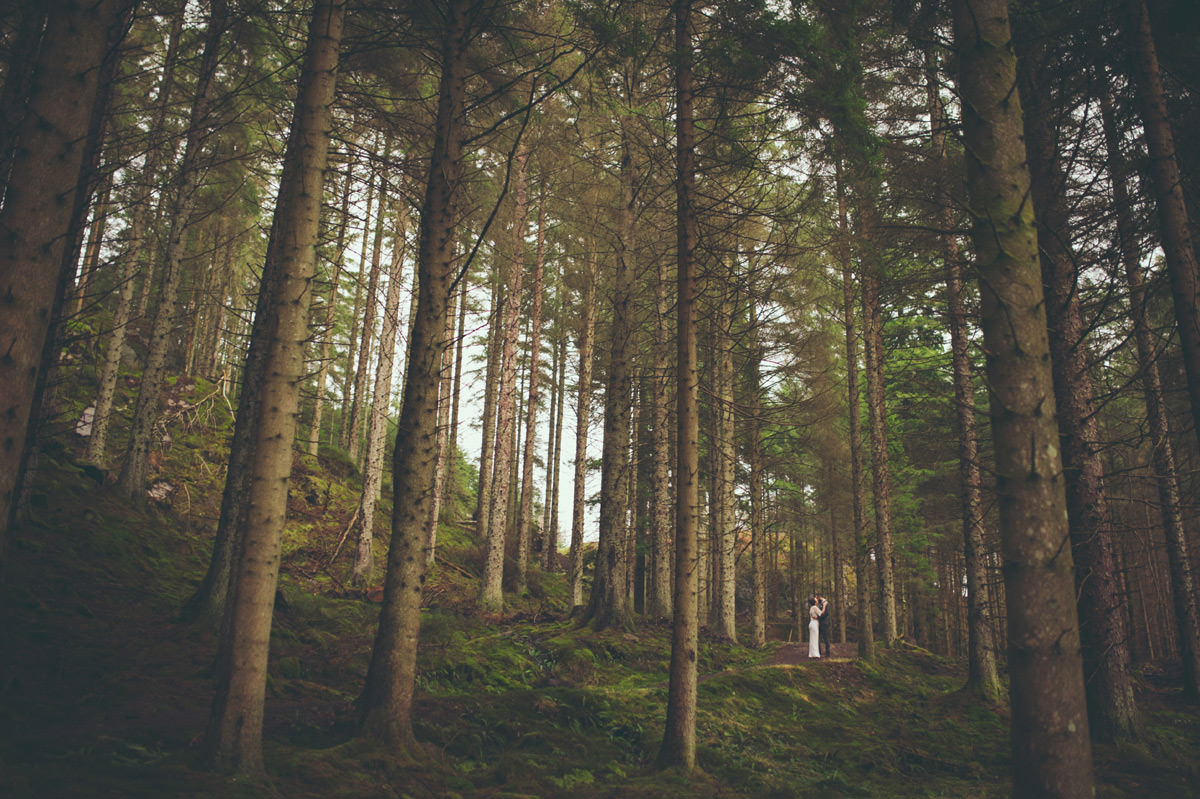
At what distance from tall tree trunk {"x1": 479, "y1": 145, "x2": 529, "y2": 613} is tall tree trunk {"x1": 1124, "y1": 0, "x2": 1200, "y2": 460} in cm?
1126

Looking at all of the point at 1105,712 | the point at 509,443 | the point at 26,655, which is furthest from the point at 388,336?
the point at 1105,712

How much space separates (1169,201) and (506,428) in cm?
1267

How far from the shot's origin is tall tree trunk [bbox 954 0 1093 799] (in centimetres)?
314

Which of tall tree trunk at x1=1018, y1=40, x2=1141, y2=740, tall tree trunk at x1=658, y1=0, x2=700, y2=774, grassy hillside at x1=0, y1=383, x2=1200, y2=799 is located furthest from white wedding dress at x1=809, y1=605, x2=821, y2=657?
tall tree trunk at x1=658, y1=0, x2=700, y2=774

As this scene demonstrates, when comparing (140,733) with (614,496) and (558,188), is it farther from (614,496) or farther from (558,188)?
(558,188)

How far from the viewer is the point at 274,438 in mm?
4531

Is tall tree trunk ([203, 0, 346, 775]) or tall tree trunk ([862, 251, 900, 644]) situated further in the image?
tall tree trunk ([862, 251, 900, 644])

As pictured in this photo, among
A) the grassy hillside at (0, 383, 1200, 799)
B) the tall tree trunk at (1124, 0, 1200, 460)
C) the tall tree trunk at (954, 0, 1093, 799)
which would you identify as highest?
the tall tree trunk at (1124, 0, 1200, 460)

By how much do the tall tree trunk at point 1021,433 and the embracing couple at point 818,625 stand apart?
1338cm

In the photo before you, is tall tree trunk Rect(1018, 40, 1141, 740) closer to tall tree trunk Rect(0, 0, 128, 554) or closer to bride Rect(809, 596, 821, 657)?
bride Rect(809, 596, 821, 657)

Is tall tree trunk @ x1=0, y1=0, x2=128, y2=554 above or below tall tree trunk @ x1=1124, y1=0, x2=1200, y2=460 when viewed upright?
below

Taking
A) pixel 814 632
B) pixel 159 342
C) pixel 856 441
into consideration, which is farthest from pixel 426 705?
pixel 856 441

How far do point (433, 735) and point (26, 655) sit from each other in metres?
4.00

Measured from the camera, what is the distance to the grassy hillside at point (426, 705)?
4477 mm
